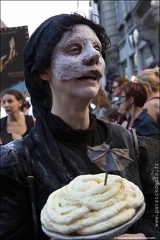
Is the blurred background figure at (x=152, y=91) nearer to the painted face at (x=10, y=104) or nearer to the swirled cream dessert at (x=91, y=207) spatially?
the painted face at (x=10, y=104)

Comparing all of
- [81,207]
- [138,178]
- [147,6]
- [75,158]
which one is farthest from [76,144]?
[147,6]

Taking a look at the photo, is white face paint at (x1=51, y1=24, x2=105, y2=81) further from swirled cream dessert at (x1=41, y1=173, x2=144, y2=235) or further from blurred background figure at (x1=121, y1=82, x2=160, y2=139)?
blurred background figure at (x1=121, y1=82, x2=160, y2=139)

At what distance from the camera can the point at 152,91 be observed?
4.10 meters

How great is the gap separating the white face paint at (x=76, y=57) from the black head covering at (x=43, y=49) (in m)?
0.03

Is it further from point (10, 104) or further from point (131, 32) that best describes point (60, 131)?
point (131, 32)

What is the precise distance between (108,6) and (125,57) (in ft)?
17.6

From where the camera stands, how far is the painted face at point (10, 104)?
490 centimetres

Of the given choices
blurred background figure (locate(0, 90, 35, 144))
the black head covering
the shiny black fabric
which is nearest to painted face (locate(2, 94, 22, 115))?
blurred background figure (locate(0, 90, 35, 144))

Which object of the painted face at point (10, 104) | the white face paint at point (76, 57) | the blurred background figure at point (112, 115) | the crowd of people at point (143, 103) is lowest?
the blurred background figure at point (112, 115)

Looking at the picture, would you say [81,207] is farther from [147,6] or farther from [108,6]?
[108,6]

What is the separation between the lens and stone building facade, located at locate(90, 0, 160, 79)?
48.1 ft

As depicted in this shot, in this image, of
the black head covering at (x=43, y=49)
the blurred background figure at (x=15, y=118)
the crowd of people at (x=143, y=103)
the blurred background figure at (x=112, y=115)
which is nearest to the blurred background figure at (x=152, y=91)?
the crowd of people at (x=143, y=103)

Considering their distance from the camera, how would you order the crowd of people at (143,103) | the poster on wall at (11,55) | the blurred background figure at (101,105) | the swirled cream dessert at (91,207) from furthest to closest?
the blurred background figure at (101,105) → the poster on wall at (11,55) → the crowd of people at (143,103) → the swirled cream dessert at (91,207)

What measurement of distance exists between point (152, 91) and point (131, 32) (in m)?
15.5
